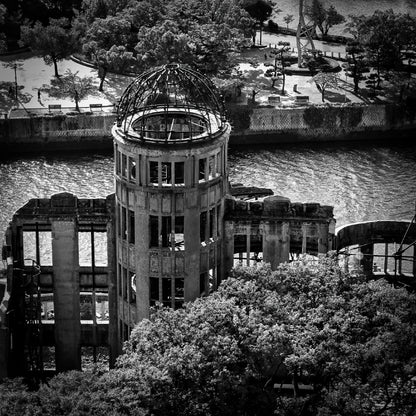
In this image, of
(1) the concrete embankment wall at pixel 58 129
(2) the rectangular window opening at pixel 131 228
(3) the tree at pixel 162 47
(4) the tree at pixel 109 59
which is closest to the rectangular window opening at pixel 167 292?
(2) the rectangular window opening at pixel 131 228

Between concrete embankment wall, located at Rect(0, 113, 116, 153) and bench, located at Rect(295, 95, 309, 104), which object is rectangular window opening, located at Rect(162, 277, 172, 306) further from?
bench, located at Rect(295, 95, 309, 104)

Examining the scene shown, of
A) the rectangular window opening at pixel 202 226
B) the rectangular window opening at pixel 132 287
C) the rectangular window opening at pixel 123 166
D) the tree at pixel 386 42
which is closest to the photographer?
the rectangular window opening at pixel 123 166

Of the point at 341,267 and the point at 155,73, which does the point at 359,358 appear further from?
the point at 155,73

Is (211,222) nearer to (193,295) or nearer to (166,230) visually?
(166,230)

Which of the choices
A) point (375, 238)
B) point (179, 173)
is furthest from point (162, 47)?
point (179, 173)

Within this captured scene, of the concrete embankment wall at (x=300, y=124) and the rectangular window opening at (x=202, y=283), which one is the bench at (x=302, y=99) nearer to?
the concrete embankment wall at (x=300, y=124)

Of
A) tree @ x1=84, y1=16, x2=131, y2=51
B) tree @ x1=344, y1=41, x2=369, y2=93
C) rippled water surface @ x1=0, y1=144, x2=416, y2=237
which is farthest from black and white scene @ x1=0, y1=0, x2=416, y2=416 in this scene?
tree @ x1=344, y1=41, x2=369, y2=93
